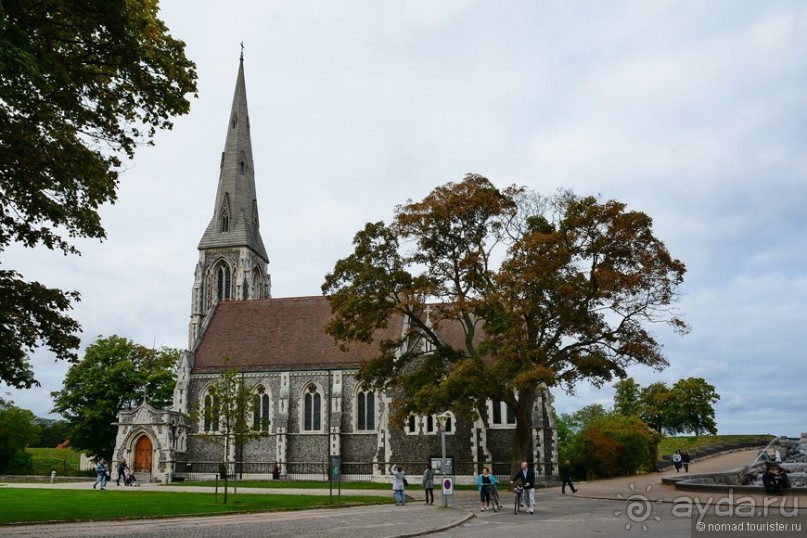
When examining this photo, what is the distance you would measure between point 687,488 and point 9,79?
2479cm

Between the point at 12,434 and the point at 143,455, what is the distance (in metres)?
14.5

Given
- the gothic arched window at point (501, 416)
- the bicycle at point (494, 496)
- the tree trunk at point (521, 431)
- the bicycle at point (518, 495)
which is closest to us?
the bicycle at point (518, 495)

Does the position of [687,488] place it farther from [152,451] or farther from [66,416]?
[66,416]

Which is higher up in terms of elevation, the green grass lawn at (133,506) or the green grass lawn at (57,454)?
the green grass lawn at (133,506)

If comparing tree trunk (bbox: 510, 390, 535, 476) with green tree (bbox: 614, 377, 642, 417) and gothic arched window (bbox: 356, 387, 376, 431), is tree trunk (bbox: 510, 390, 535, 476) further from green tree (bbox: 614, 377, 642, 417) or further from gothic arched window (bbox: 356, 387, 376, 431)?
green tree (bbox: 614, 377, 642, 417)

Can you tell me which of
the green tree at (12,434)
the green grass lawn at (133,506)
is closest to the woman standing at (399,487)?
the green grass lawn at (133,506)

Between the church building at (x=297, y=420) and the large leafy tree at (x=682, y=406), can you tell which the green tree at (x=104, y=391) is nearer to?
the church building at (x=297, y=420)

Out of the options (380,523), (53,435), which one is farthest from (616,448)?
(53,435)

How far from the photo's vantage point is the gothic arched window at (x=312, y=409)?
44.2 metres

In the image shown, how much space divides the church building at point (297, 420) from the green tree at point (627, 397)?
35.9 m

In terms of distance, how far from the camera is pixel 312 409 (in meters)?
44.6

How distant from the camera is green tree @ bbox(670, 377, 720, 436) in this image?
232 ft

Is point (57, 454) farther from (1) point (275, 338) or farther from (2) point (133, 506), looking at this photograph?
(2) point (133, 506)

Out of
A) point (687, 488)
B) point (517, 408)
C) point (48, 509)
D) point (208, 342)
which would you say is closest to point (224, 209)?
point (208, 342)
